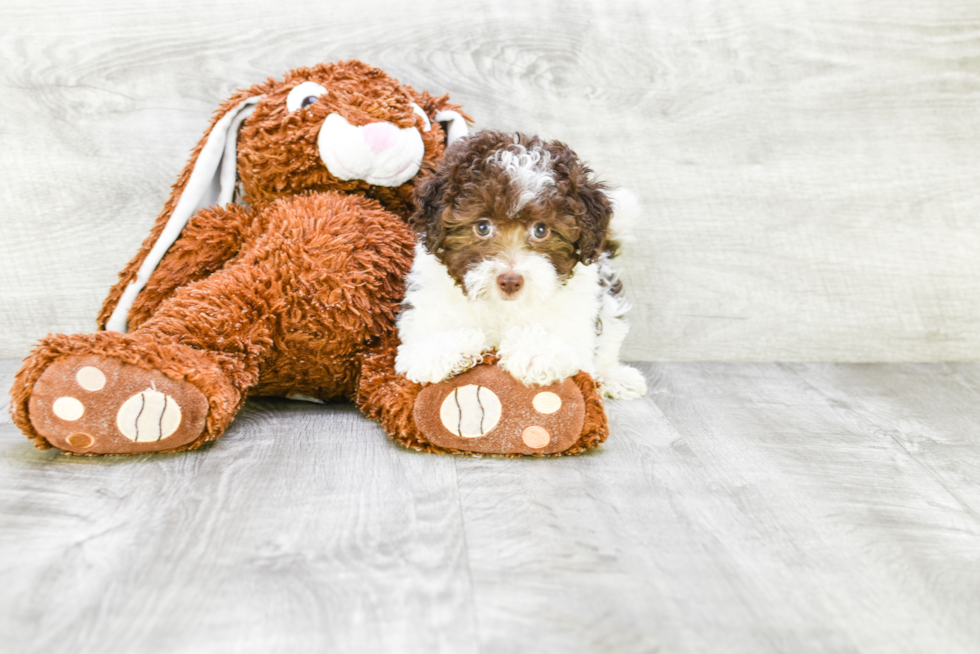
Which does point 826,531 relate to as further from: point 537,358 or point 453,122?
point 453,122

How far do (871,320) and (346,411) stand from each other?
58.7 inches

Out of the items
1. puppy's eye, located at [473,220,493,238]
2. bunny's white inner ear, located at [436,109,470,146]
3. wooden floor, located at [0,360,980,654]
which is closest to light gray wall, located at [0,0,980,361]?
bunny's white inner ear, located at [436,109,470,146]

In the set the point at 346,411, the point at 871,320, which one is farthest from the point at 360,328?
the point at 871,320

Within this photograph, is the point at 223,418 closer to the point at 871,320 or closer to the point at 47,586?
the point at 47,586

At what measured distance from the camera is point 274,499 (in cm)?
130

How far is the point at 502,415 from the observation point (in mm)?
1467

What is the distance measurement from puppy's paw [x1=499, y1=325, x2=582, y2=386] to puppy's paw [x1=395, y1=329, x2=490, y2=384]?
5 centimetres

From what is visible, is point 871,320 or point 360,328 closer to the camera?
point 360,328

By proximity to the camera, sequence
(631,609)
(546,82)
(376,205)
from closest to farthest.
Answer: (631,609)
(376,205)
(546,82)

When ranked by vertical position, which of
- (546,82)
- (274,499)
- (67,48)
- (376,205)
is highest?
(67,48)

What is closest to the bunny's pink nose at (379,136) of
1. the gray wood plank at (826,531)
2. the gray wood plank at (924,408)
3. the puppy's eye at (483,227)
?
the puppy's eye at (483,227)

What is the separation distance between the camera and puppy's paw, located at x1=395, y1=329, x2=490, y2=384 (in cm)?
150

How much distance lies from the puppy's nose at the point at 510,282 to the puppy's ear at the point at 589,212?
15cm

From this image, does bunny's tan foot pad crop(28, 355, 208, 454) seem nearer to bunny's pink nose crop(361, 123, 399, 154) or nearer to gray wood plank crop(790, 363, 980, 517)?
bunny's pink nose crop(361, 123, 399, 154)
